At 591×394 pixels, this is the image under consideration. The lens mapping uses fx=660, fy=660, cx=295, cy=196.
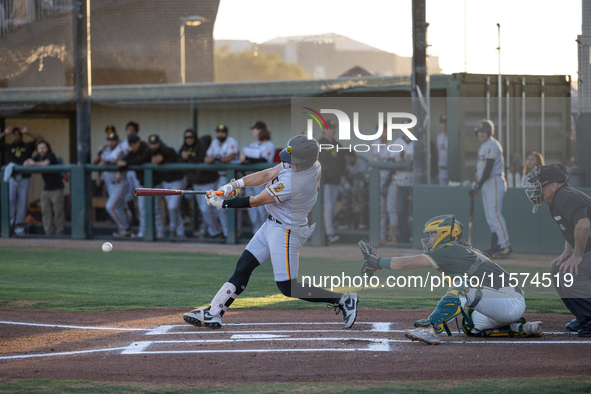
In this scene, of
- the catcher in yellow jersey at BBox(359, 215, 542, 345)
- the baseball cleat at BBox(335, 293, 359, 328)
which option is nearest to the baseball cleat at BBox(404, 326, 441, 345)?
the catcher in yellow jersey at BBox(359, 215, 542, 345)

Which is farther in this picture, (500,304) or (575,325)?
(575,325)

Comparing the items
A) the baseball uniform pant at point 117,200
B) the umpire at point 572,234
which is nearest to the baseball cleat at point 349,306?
the umpire at point 572,234

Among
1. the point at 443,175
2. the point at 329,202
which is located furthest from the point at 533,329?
the point at 443,175

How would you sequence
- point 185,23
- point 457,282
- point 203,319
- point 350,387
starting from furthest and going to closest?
1. point 185,23
2. point 203,319
3. point 457,282
4. point 350,387

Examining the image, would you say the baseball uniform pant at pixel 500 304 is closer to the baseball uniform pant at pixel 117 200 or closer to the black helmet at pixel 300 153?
the black helmet at pixel 300 153

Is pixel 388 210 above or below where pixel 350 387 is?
above

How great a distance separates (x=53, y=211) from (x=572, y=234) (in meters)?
9.80

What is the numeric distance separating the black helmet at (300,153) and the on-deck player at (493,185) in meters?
5.02

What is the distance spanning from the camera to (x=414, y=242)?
34.6ft

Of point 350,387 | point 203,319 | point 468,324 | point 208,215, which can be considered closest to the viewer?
point 350,387

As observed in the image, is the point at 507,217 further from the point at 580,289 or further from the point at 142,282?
the point at 142,282

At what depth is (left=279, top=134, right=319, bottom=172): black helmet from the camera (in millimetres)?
5301

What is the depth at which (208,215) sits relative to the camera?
11.6m

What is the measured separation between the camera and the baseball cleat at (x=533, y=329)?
16.9 ft
